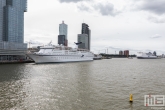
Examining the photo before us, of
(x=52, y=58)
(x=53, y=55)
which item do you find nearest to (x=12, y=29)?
(x=53, y=55)

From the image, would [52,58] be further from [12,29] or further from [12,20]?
[12,20]

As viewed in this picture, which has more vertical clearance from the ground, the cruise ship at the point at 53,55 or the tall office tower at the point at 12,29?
the tall office tower at the point at 12,29

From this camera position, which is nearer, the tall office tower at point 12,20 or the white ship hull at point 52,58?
the white ship hull at point 52,58

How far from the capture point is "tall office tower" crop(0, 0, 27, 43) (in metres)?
127

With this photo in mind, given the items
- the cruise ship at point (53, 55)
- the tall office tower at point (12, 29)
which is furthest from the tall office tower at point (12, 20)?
the cruise ship at point (53, 55)

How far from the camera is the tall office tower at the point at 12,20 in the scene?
126625mm

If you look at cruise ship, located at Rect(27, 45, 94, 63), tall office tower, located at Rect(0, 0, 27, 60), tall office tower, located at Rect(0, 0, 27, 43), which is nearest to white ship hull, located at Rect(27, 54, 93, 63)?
cruise ship, located at Rect(27, 45, 94, 63)

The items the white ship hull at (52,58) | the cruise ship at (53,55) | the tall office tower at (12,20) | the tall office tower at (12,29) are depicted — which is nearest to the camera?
the white ship hull at (52,58)

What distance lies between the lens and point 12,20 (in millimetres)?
130125

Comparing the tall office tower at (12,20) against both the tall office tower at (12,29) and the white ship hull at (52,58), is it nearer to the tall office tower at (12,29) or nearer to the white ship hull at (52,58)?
the tall office tower at (12,29)

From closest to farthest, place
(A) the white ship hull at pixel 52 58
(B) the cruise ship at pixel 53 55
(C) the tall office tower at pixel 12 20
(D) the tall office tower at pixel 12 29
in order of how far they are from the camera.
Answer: (A) the white ship hull at pixel 52 58 → (B) the cruise ship at pixel 53 55 → (D) the tall office tower at pixel 12 29 → (C) the tall office tower at pixel 12 20

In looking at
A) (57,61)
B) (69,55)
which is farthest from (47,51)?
(69,55)

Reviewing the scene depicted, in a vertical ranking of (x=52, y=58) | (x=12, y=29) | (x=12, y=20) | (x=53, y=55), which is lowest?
(x=52, y=58)

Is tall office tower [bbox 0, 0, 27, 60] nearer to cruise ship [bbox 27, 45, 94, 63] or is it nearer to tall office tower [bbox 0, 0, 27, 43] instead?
tall office tower [bbox 0, 0, 27, 43]
